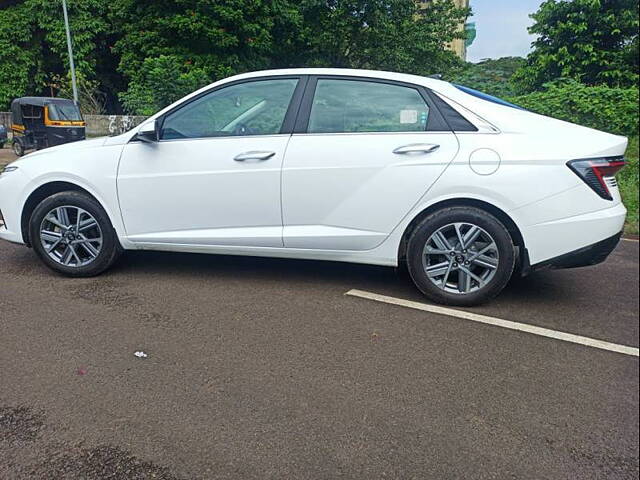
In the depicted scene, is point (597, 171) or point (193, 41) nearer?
point (597, 171)

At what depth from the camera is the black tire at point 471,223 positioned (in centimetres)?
345

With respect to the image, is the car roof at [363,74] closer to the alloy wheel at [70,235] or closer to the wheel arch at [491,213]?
the wheel arch at [491,213]

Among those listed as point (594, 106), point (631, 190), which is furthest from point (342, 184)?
point (594, 106)

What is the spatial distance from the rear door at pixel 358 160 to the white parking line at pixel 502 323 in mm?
415

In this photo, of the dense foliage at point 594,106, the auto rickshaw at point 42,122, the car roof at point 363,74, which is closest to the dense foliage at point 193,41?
the auto rickshaw at point 42,122

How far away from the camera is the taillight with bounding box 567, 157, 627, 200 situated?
328cm

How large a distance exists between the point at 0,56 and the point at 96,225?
1006 cm

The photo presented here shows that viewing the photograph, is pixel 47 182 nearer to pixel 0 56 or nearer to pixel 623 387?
pixel 623 387

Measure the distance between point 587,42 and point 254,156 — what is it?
353 inches

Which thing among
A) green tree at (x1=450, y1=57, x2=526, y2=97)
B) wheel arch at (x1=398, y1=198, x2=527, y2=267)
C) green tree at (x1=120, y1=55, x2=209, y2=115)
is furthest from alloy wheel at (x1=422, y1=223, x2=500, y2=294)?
green tree at (x1=450, y1=57, x2=526, y2=97)

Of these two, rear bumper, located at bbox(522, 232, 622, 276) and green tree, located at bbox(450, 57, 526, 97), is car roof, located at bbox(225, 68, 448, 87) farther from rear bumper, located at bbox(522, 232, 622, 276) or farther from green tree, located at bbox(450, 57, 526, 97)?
green tree, located at bbox(450, 57, 526, 97)

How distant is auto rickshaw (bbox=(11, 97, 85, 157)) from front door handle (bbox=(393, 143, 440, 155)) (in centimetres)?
695

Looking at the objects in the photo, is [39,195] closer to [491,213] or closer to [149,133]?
[149,133]

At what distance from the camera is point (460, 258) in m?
3.56
